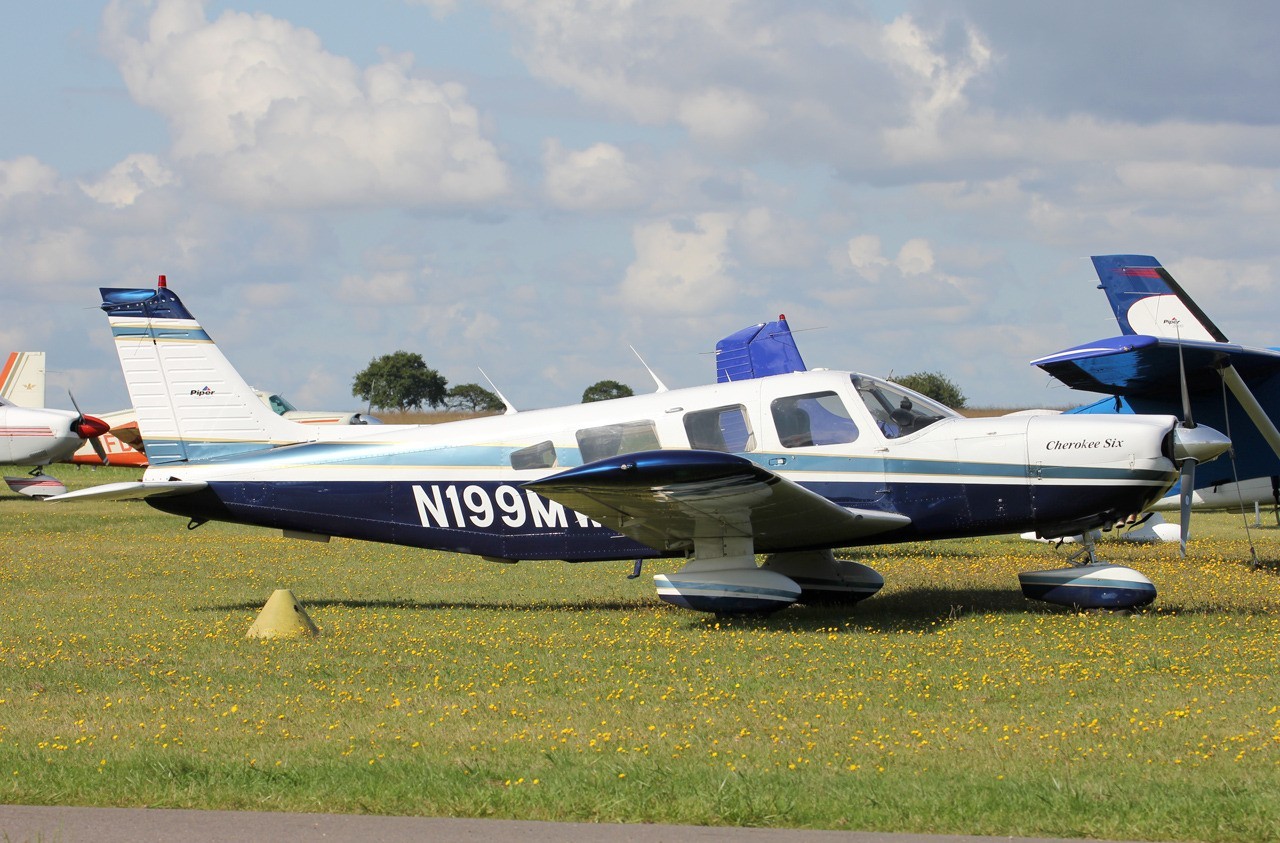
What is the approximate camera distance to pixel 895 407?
1126 centimetres

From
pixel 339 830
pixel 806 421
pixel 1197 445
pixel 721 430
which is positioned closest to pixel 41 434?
pixel 721 430

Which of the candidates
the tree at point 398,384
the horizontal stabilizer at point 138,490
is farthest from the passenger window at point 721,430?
the tree at point 398,384

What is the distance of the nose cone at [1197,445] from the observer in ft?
36.0

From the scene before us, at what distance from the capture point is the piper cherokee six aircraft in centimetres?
1063

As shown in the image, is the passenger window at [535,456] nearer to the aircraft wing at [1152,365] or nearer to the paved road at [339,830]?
the aircraft wing at [1152,365]

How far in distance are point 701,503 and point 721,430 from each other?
1286 millimetres

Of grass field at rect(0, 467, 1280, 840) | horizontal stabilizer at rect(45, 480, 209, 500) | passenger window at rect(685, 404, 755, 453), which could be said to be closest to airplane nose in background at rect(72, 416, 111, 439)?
grass field at rect(0, 467, 1280, 840)

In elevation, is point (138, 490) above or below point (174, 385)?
below

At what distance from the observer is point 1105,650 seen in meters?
9.19

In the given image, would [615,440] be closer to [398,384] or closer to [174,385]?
[174,385]

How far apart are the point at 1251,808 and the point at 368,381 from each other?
8645 centimetres

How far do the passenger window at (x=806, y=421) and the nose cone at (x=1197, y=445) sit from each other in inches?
116

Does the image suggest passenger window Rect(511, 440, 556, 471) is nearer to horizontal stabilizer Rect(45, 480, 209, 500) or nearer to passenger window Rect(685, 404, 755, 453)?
passenger window Rect(685, 404, 755, 453)

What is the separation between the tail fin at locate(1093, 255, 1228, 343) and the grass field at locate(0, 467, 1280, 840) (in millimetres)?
4706
